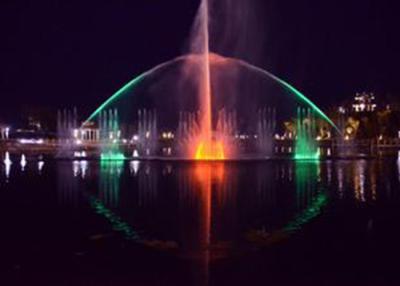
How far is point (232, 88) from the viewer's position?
13038 cm

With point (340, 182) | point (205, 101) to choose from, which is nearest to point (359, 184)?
point (340, 182)

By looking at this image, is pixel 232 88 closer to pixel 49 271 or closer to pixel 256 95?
pixel 256 95

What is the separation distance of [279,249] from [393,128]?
96978 mm

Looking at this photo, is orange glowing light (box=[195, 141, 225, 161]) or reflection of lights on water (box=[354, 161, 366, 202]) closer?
reflection of lights on water (box=[354, 161, 366, 202])

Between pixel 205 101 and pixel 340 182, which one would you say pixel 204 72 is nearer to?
pixel 205 101

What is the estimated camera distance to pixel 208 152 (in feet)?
159

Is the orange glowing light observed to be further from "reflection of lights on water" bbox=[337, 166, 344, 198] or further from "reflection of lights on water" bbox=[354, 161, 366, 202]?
"reflection of lights on water" bbox=[354, 161, 366, 202]

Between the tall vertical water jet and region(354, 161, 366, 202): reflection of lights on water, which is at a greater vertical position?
the tall vertical water jet

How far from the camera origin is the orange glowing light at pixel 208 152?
157ft

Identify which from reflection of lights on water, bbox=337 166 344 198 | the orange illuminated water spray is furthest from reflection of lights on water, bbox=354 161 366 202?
the orange illuminated water spray

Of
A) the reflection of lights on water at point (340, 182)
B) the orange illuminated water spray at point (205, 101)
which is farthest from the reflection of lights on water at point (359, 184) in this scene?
the orange illuminated water spray at point (205, 101)

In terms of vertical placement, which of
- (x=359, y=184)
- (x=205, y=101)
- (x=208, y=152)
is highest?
(x=205, y=101)

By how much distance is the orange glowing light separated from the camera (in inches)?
1884

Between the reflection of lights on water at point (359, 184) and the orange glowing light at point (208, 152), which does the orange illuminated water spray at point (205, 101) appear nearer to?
the orange glowing light at point (208, 152)
